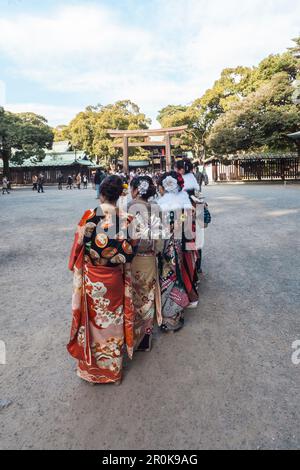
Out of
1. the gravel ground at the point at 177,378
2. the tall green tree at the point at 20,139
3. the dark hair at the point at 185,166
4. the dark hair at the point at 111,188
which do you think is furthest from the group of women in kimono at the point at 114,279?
the tall green tree at the point at 20,139

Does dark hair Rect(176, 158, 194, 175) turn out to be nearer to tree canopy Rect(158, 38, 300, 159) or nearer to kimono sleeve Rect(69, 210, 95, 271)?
kimono sleeve Rect(69, 210, 95, 271)

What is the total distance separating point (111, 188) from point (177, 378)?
158 cm

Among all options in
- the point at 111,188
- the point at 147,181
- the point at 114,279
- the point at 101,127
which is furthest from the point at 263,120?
the point at 114,279

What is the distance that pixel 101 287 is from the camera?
243cm

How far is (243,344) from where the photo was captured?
3.01m

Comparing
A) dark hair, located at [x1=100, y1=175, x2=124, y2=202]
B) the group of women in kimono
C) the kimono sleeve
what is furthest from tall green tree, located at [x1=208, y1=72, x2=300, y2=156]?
the kimono sleeve

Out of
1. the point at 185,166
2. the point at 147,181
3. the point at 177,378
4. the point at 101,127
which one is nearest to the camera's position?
the point at 177,378

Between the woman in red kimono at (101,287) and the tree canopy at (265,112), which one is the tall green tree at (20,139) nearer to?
the tree canopy at (265,112)

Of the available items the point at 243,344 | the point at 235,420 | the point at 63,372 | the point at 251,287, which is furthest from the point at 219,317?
the point at 63,372

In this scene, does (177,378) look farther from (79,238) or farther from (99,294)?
(79,238)

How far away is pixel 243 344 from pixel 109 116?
39.2m

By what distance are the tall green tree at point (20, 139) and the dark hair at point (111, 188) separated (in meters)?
30.0

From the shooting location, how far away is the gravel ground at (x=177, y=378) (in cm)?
201

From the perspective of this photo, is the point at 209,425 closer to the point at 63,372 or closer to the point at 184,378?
the point at 184,378
